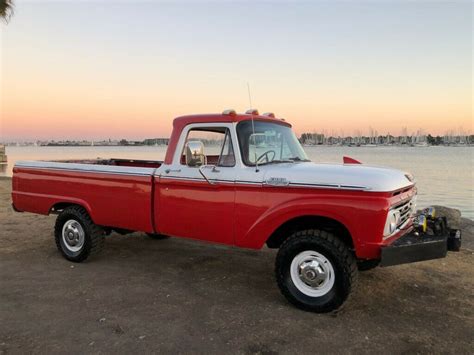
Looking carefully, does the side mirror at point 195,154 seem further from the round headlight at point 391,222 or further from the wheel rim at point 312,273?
the round headlight at point 391,222

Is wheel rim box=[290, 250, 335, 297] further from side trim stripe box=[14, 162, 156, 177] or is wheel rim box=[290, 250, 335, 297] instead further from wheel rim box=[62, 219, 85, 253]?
wheel rim box=[62, 219, 85, 253]

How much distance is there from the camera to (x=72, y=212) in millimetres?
6305

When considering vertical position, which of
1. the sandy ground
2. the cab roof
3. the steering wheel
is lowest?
the sandy ground

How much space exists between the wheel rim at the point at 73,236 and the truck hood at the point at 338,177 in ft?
10.6

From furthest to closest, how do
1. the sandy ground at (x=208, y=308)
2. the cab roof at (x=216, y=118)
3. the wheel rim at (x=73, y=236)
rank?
the wheel rim at (x=73, y=236) < the cab roof at (x=216, y=118) < the sandy ground at (x=208, y=308)

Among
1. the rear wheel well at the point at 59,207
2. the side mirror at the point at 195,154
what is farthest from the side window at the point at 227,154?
the rear wheel well at the point at 59,207

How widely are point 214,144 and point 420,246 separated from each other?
2.72m

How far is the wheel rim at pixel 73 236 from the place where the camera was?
6330 millimetres

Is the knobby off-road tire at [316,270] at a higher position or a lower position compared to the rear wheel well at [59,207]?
lower

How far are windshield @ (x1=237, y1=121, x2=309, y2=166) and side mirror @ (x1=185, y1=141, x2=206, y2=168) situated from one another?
0.51m

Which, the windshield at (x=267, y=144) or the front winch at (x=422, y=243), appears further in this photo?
the windshield at (x=267, y=144)

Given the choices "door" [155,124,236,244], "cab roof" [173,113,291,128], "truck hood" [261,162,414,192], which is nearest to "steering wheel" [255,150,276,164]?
"truck hood" [261,162,414,192]

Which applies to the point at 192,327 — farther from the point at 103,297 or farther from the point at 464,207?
the point at 464,207

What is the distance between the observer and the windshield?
5.03 meters
